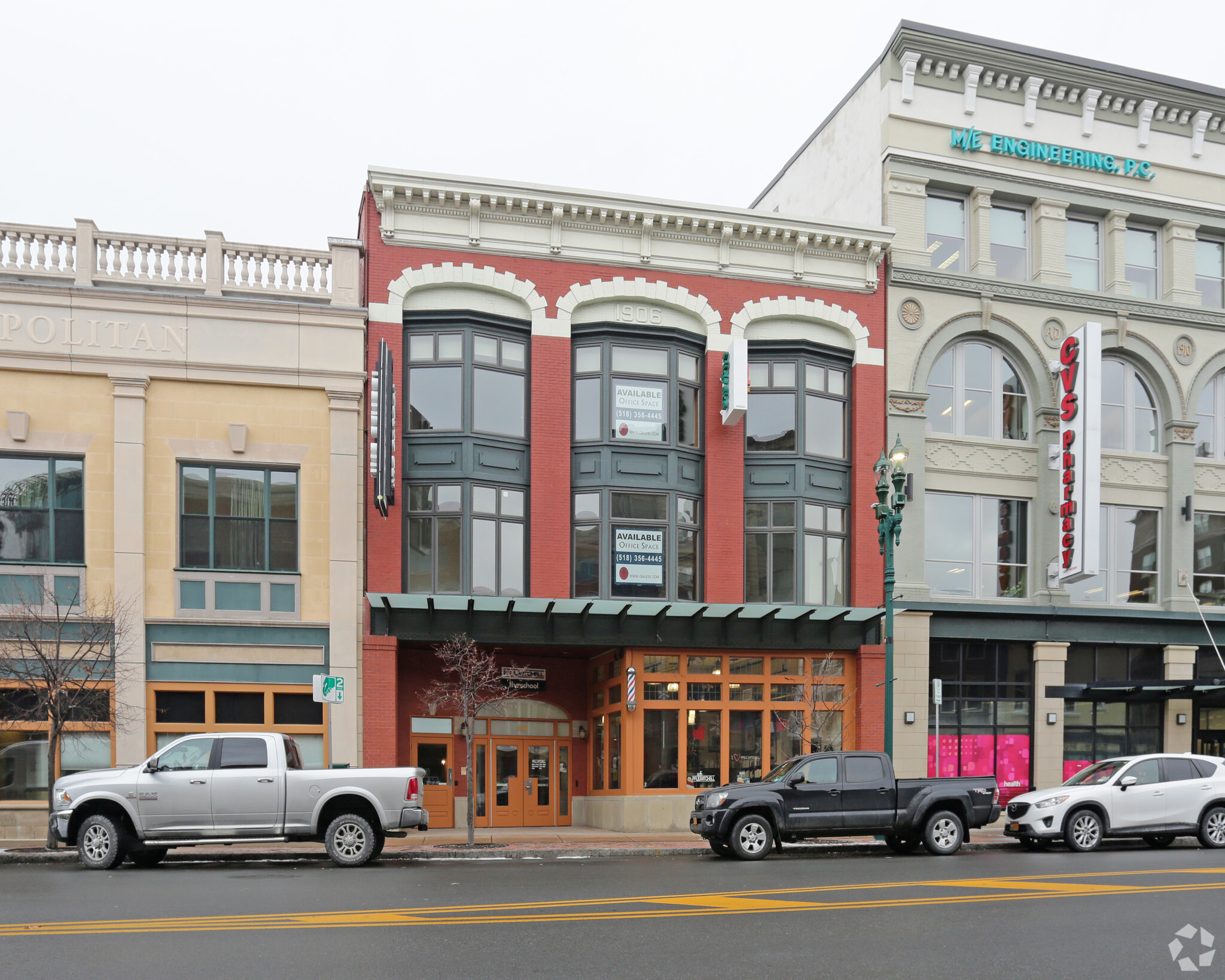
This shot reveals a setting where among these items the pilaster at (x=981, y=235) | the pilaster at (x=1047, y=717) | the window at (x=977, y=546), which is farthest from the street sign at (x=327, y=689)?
the pilaster at (x=981, y=235)

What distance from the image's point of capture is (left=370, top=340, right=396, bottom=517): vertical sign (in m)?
21.9

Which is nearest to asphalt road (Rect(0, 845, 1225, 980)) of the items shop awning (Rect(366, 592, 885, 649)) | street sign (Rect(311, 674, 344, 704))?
street sign (Rect(311, 674, 344, 704))

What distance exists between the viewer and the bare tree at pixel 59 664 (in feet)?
62.7

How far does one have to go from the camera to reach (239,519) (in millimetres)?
22844

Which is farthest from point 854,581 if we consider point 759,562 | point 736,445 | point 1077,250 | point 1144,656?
point 1077,250

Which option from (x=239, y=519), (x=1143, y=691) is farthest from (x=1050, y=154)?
(x=239, y=519)

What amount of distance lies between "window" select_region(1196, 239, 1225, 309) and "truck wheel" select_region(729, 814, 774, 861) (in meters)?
20.5

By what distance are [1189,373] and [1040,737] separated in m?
9.91

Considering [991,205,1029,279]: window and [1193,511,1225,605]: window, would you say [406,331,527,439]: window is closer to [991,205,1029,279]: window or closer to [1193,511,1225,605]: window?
[991,205,1029,279]: window

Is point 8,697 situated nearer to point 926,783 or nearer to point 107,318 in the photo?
point 107,318

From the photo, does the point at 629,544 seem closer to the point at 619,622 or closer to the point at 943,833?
the point at 619,622

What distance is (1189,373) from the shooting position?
28.7m

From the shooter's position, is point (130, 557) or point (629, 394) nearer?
point (130, 557)

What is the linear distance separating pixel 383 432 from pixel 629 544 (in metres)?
5.98
